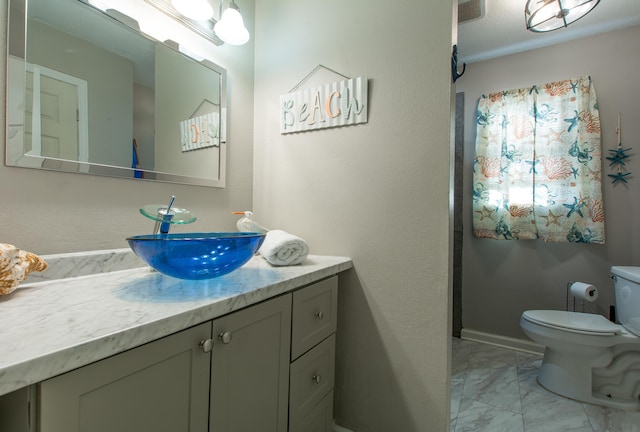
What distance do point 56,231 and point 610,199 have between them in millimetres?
2933

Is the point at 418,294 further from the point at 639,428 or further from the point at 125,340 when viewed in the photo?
the point at 639,428

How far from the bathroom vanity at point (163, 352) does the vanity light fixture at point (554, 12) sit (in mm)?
1747

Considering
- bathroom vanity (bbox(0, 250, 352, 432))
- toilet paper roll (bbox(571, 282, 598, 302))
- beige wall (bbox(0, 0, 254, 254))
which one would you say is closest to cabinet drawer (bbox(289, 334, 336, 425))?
bathroom vanity (bbox(0, 250, 352, 432))

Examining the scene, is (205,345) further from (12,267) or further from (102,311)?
(12,267)

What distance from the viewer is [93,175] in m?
0.93

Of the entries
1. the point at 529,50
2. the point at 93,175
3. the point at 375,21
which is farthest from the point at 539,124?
the point at 93,175

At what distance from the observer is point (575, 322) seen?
5.47ft

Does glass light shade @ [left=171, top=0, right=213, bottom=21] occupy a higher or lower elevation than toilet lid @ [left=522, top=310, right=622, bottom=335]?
higher

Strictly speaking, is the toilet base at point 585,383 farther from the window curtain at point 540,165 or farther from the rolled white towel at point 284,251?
the rolled white towel at point 284,251

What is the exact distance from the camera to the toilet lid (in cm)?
156

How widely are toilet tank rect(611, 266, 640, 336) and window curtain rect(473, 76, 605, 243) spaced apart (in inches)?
11.7

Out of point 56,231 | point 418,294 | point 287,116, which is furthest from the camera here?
point 287,116

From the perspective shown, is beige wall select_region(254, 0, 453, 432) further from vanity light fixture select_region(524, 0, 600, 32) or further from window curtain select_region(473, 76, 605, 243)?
window curtain select_region(473, 76, 605, 243)

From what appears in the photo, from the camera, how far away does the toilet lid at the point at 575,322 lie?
156 centimetres
